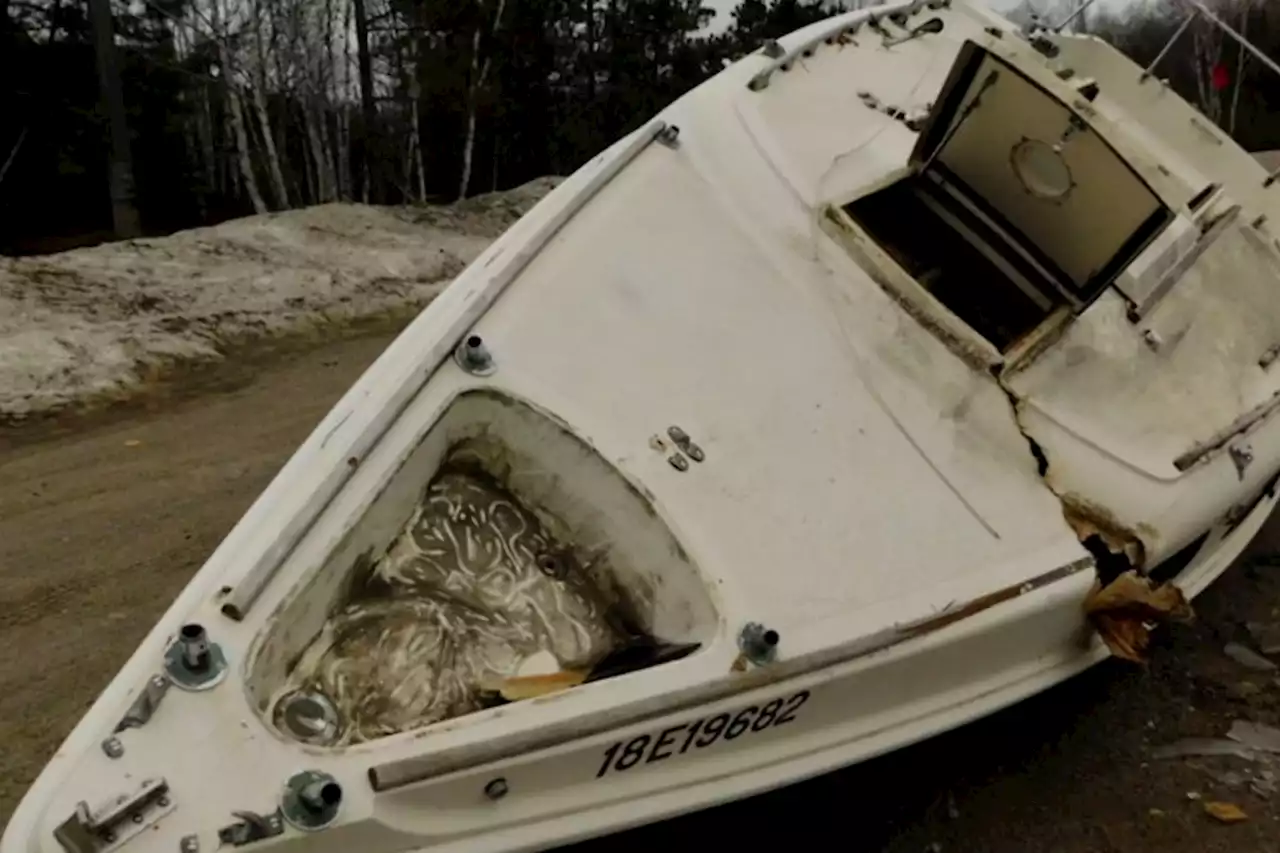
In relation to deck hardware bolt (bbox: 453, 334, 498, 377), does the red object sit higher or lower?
higher

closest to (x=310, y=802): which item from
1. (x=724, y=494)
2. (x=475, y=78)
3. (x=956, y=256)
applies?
(x=724, y=494)

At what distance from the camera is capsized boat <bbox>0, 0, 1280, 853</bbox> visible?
8.48 ft

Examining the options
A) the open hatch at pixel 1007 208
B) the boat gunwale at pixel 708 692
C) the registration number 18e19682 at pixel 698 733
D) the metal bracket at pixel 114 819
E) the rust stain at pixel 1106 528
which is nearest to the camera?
the metal bracket at pixel 114 819

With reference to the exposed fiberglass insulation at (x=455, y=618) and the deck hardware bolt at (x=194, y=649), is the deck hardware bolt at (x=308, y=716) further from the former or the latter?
the deck hardware bolt at (x=194, y=649)

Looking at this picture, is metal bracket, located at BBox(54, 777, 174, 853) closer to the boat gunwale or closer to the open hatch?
the boat gunwale

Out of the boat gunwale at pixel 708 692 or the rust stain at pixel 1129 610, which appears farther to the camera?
the rust stain at pixel 1129 610

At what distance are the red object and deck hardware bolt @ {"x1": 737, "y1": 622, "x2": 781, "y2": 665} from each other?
619 inches

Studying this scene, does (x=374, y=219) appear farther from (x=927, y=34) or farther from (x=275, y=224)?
(x=927, y=34)

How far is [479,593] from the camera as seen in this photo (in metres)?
3.10

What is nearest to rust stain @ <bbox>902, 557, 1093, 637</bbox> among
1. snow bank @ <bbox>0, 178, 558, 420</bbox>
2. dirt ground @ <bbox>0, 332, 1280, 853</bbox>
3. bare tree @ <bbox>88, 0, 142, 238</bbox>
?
dirt ground @ <bbox>0, 332, 1280, 853</bbox>

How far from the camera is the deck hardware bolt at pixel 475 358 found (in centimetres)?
329

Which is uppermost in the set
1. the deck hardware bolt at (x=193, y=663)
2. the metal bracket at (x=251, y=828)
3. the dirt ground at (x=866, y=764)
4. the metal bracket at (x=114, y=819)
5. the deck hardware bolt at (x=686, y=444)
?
the deck hardware bolt at (x=686, y=444)

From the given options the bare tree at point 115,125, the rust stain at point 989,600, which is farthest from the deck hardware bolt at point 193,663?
the bare tree at point 115,125

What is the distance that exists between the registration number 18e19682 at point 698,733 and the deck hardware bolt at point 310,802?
1.98ft
